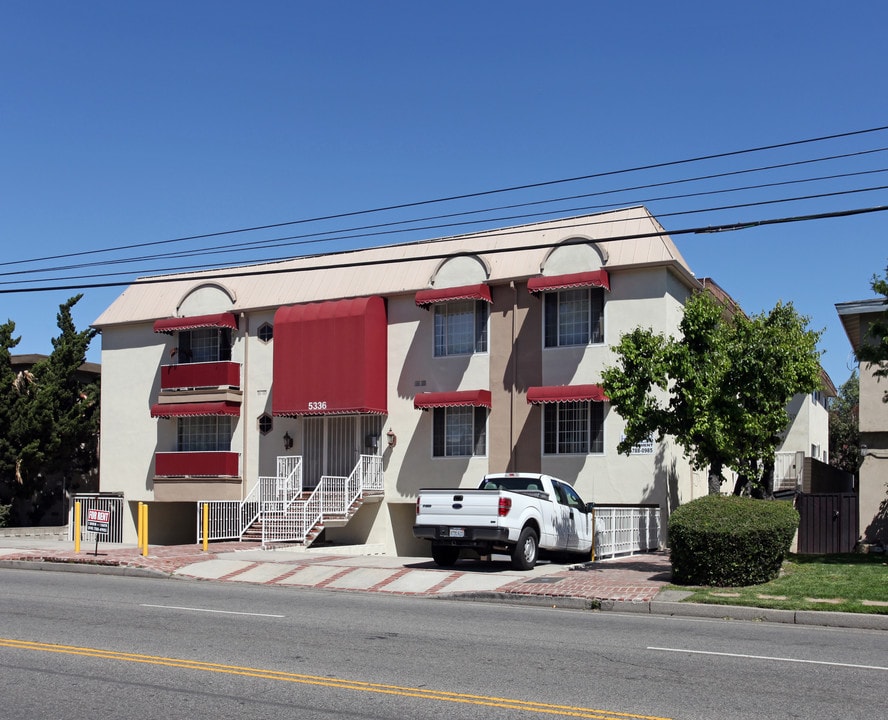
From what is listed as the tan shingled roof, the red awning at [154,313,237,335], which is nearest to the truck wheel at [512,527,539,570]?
the tan shingled roof

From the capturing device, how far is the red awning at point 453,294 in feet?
88.2

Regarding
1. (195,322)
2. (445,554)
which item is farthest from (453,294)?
(445,554)

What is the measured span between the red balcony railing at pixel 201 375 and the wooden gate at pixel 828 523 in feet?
55.1

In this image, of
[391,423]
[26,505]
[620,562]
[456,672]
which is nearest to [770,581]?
[620,562]

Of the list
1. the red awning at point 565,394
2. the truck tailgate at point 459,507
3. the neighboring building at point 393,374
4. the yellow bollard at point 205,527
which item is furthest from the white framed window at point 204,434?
the truck tailgate at point 459,507

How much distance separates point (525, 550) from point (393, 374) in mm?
10775

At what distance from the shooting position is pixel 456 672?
9062mm

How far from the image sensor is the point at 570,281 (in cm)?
2561

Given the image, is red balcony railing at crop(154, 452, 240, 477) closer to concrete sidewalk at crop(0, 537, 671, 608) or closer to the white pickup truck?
concrete sidewalk at crop(0, 537, 671, 608)

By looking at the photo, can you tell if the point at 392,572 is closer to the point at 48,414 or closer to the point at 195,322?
the point at 195,322

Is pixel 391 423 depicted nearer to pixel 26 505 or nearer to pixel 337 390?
pixel 337 390

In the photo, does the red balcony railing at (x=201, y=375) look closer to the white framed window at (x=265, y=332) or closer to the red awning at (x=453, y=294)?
the white framed window at (x=265, y=332)

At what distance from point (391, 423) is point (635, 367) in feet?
35.5

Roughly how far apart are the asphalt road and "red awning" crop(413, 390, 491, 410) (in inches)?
491
